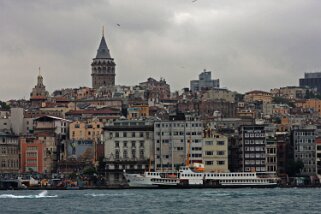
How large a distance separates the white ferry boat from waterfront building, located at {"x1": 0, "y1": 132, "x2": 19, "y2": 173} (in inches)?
565

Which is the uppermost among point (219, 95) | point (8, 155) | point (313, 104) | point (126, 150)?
point (219, 95)

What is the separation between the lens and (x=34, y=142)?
112m

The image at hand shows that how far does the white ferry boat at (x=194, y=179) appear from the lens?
9950cm

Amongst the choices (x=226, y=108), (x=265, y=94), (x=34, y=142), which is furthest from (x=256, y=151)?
(x=265, y=94)

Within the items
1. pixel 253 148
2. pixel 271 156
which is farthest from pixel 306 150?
pixel 253 148

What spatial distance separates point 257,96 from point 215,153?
76.4 metres

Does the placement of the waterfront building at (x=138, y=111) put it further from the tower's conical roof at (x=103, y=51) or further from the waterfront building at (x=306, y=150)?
the tower's conical roof at (x=103, y=51)

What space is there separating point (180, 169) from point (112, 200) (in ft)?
82.3

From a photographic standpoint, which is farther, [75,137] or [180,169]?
[75,137]

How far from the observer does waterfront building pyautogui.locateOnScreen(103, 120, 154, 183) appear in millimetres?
105125

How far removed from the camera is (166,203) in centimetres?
7175

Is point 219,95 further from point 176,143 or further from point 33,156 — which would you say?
point 176,143

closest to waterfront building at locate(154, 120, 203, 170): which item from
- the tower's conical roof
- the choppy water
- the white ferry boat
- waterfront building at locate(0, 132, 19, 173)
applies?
the white ferry boat

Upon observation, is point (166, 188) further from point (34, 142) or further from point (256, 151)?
point (34, 142)
